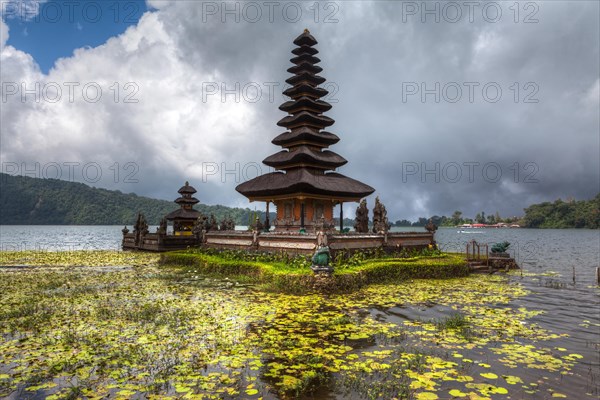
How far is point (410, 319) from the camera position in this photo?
1170cm

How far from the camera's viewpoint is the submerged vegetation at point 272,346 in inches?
260

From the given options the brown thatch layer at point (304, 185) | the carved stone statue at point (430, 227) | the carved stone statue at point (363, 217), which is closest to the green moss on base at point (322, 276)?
the carved stone statue at point (430, 227)

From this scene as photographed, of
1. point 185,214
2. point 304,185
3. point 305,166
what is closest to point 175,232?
point 185,214

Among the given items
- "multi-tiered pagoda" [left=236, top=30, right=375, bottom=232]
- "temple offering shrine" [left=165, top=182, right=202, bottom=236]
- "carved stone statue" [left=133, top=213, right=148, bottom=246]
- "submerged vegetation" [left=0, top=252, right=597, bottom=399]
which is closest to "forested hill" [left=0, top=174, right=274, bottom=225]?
"temple offering shrine" [left=165, top=182, right=202, bottom=236]

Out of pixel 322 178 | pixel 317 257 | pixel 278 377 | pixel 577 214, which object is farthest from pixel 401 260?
pixel 577 214

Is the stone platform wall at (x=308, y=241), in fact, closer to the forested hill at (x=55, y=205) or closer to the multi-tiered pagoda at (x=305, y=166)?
the multi-tiered pagoda at (x=305, y=166)

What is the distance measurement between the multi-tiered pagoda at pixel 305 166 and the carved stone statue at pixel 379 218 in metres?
2.89

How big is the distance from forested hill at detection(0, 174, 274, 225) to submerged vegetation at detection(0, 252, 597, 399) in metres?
178

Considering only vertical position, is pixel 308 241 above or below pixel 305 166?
below

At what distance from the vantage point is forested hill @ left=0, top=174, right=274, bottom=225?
174 meters

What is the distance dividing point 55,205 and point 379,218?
192106mm

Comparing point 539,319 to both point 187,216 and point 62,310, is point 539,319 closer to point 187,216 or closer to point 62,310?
point 62,310

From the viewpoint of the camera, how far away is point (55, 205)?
179 meters

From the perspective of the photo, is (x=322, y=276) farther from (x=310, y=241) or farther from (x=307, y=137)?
(x=307, y=137)
